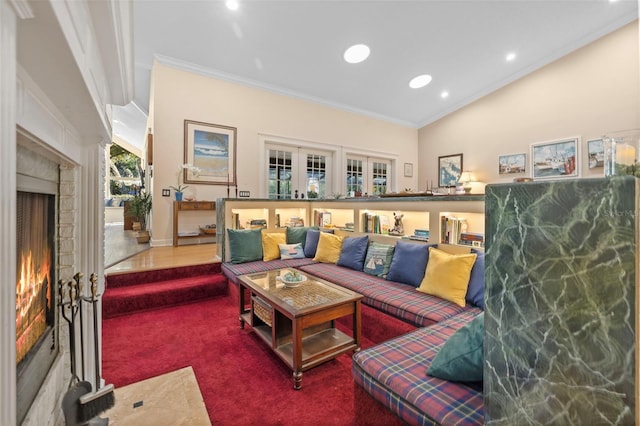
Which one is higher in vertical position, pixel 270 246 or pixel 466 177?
pixel 466 177

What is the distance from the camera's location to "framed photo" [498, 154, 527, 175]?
5531mm

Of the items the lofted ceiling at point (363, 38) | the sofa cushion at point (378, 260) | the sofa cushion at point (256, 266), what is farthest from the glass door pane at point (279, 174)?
the sofa cushion at point (378, 260)

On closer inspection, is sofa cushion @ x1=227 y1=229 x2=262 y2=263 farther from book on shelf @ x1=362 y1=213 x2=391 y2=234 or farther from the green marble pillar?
the green marble pillar

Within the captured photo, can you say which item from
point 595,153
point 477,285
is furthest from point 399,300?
point 595,153

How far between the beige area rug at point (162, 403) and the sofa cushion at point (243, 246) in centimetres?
181

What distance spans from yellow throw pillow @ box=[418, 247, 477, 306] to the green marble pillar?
1331 mm

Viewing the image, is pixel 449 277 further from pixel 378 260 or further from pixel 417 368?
pixel 417 368

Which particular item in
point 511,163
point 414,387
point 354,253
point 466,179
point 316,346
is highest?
point 511,163

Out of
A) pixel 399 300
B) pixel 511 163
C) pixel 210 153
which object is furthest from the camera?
pixel 511 163

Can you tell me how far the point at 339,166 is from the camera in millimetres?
6531

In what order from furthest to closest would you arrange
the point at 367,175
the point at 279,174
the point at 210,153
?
the point at 367,175, the point at 279,174, the point at 210,153

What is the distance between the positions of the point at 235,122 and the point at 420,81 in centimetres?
372

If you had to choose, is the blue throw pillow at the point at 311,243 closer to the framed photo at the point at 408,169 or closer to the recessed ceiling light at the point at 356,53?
the recessed ceiling light at the point at 356,53

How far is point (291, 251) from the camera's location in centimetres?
374
